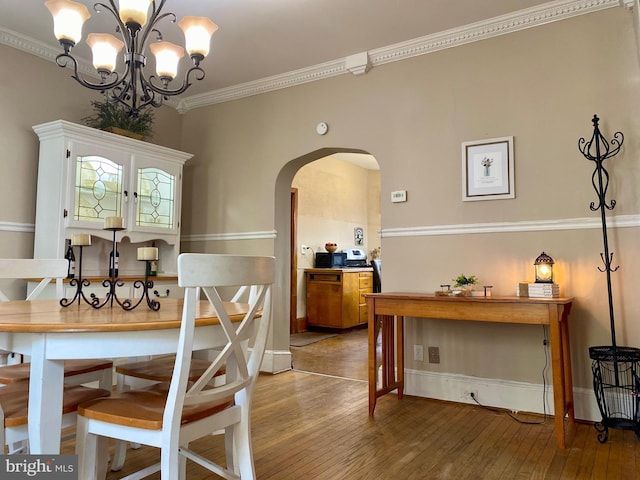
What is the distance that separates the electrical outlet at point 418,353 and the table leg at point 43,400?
8.10 ft

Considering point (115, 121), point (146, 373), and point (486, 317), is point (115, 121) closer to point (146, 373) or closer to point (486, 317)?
point (146, 373)

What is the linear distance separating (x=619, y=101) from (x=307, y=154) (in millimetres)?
2323

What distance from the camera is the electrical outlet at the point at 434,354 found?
126 inches

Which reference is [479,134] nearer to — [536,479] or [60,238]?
[536,479]

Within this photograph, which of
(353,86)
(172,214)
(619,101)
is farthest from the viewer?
(172,214)

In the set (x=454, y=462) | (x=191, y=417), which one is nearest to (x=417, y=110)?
(x=454, y=462)

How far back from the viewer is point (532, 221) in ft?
9.69

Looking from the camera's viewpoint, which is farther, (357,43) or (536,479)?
(357,43)

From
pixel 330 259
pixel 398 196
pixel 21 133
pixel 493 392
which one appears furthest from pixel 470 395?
pixel 21 133

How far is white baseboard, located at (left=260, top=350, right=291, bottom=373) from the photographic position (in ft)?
12.8

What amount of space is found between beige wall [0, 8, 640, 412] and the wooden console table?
0.21 m

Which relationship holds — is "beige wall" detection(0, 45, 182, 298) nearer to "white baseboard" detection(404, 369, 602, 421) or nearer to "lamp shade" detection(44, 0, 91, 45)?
"lamp shade" detection(44, 0, 91, 45)

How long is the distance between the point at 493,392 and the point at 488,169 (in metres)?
1.53

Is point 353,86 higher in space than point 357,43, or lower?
lower
